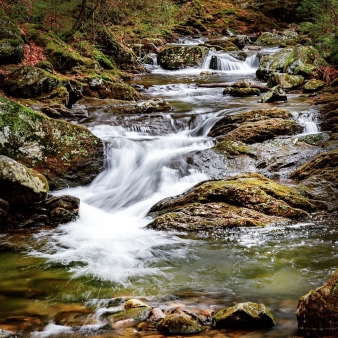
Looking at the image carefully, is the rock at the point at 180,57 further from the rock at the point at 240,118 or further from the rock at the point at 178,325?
the rock at the point at 178,325

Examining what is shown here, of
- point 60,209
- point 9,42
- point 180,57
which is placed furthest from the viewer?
point 180,57

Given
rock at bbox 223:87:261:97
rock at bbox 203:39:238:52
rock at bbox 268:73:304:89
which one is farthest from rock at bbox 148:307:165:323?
rock at bbox 203:39:238:52

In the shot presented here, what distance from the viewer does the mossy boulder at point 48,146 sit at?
827 cm

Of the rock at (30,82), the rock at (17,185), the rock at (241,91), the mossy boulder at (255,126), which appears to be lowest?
the rock at (17,185)

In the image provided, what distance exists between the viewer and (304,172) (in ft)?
26.9

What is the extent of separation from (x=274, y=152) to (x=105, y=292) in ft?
19.7

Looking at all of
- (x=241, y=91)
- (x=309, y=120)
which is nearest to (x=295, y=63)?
(x=241, y=91)

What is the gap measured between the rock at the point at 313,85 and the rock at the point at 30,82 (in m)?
9.32

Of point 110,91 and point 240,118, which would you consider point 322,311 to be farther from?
point 110,91

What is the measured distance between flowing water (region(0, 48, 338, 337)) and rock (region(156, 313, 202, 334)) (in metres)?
0.10

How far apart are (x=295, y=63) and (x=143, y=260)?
1507cm

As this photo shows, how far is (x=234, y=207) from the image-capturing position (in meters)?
6.83

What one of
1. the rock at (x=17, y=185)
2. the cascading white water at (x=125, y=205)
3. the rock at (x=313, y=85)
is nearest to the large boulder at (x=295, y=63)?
the rock at (x=313, y=85)

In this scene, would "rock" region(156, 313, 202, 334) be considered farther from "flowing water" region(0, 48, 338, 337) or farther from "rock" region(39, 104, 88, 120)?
"rock" region(39, 104, 88, 120)
